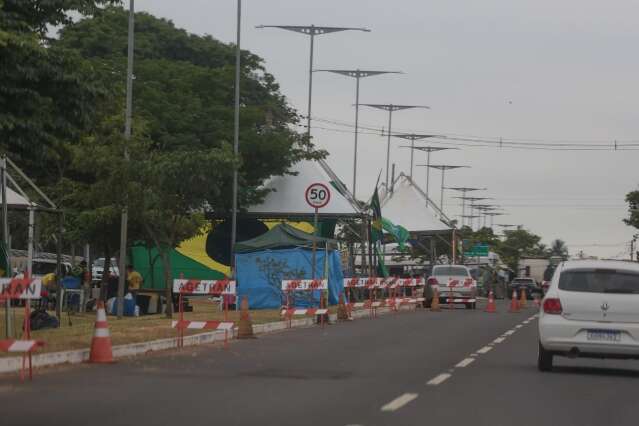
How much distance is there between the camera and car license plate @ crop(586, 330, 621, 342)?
17.8m

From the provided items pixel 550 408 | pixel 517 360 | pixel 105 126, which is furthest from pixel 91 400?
pixel 105 126

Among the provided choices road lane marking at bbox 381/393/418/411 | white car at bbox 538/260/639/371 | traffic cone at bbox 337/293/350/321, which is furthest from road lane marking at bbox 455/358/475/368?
traffic cone at bbox 337/293/350/321

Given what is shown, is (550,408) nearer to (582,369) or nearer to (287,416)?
(287,416)

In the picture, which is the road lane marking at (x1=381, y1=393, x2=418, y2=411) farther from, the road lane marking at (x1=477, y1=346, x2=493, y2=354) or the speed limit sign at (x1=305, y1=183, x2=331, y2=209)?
the speed limit sign at (x1=305, y1=183, x2=331, y2=209)

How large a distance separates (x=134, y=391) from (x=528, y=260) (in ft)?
298

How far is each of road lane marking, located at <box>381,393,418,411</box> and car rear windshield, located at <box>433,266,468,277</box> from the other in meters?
38.4

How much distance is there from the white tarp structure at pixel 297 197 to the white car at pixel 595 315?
110 ft

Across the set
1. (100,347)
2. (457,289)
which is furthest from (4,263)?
(457,289)

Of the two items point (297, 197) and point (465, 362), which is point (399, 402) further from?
point (297, 197)

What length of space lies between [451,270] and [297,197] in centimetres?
696

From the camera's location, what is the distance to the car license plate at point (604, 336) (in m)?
17.8

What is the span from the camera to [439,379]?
1623 cm

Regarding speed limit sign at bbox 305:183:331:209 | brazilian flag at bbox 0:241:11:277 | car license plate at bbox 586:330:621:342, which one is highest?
speed limit sign at bbox 305:183:331:209

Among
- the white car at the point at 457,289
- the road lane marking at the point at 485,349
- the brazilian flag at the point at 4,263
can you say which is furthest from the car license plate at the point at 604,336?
the white car at the point at 457,289
